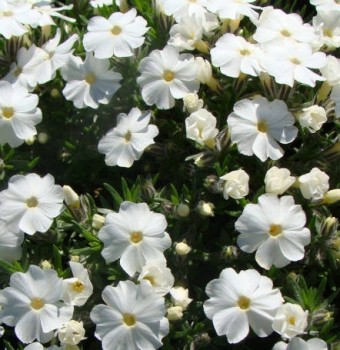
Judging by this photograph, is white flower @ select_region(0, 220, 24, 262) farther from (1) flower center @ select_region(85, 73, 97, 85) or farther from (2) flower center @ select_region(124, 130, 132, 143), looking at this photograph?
(1) flower center @ select_region(85, 73, 97, 85)

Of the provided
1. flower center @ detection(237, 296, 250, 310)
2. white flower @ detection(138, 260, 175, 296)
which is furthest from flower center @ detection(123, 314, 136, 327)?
flower center @ detection(237, 296, 250, 310)

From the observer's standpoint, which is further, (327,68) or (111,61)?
(111,61)

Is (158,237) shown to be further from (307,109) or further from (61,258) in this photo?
(307,109)

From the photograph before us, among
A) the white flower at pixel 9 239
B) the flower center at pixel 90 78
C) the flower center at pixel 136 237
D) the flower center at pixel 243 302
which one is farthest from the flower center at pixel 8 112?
the flower center at pixel 243 302

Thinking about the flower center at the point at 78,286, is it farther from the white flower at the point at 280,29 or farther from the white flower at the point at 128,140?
the white flower at the point at 280,29

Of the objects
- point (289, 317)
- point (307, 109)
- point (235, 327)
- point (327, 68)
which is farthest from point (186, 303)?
point (327, 68)

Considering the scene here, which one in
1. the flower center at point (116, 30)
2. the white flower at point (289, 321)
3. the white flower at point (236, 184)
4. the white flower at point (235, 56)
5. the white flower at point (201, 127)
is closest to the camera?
the white flower at point (289, 321)
